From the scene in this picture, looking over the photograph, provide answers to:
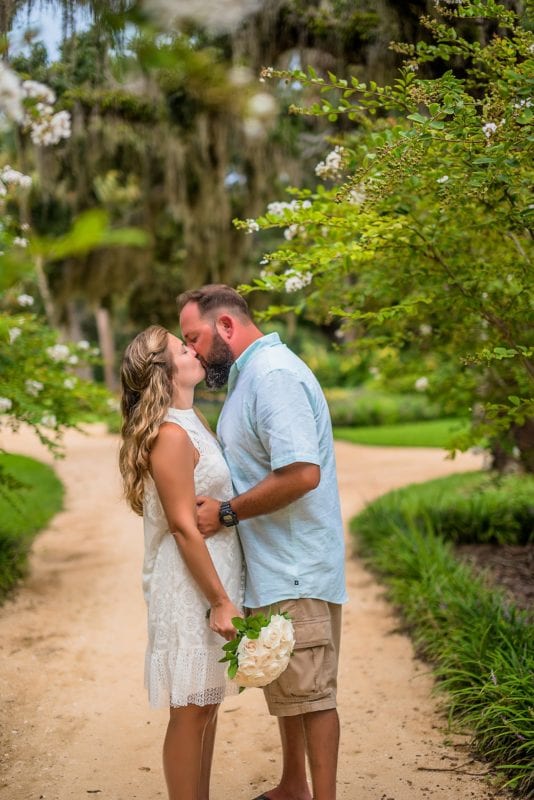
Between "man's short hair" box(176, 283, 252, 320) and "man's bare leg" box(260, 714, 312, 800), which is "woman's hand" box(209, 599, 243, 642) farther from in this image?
"man's short hair" box(176, 283, 252, 320)

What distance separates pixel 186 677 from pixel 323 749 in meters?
0.48

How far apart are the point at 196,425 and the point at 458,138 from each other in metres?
1.30

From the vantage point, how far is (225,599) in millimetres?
2432

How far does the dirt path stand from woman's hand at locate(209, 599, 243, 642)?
3.22 feet

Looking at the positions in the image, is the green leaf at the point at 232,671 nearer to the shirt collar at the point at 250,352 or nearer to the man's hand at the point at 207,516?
the man's hand at the point at 207,516

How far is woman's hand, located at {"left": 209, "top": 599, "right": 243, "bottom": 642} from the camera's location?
241cm

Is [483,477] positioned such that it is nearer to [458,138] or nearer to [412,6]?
[412,6]

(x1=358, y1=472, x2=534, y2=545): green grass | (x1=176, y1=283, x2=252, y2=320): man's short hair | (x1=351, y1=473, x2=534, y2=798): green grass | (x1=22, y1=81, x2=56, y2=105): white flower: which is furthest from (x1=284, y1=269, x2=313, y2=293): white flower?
(x1=358, y1=472, x2=534, y2=545): green grass

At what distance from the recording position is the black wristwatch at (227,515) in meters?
2.48

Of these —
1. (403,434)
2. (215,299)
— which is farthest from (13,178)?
(403,434)

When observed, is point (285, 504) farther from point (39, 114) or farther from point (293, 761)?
point (39, 114)

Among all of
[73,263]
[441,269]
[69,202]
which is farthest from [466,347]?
[73,263]

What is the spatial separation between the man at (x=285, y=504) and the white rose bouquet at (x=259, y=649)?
17 centimetres

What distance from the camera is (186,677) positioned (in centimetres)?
244
